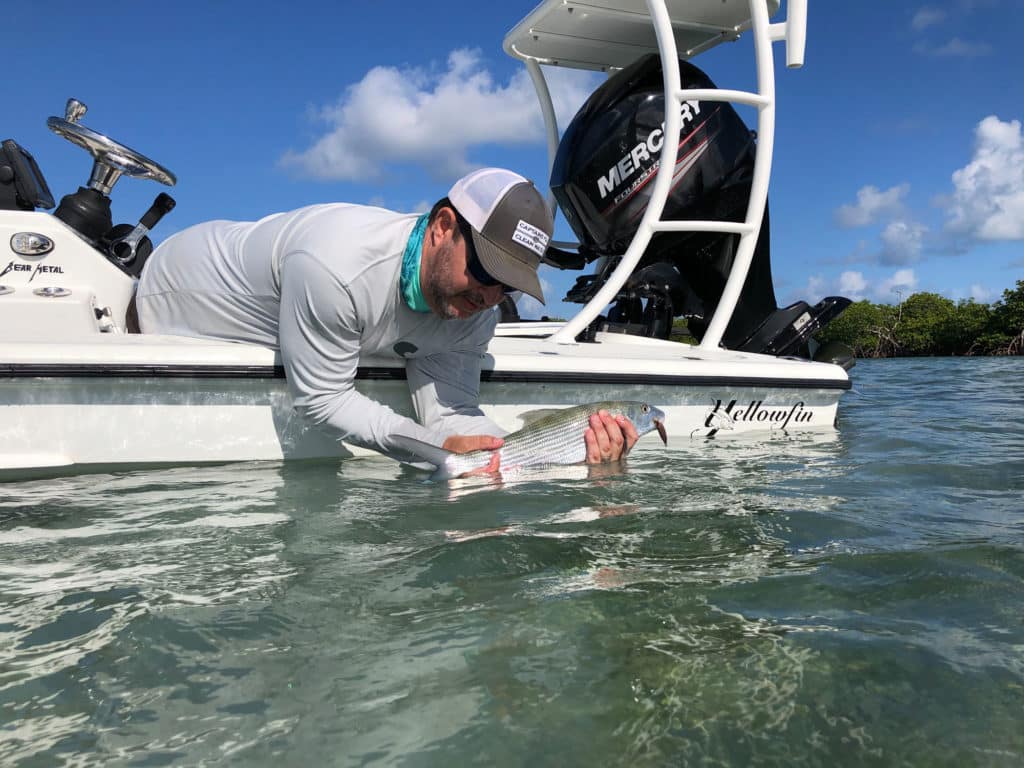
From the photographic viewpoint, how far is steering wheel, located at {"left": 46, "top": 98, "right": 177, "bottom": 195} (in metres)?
4.56

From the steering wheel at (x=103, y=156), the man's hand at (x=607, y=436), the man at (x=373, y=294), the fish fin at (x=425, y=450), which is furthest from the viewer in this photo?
the steering wheel at (x=103, y=156)

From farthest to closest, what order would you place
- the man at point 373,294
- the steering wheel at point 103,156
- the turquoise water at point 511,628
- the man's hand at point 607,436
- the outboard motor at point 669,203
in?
the outboard motor at point 669,203, the steering wheel at point 103,156, the man's hand at point 607,436, the man at point 373,294, the turquoise water at point 511,628

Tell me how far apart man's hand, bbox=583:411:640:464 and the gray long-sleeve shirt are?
75 centimetres

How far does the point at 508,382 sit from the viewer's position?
4.87 metres

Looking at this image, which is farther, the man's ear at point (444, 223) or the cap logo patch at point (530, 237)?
the man's ear at point (444, 223)

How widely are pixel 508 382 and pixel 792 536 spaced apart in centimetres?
244

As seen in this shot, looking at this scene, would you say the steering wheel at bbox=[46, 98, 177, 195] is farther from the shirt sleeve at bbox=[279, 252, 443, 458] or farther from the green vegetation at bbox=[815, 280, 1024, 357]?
the green vegetation at bbox=[815, 280, 1024, 357]

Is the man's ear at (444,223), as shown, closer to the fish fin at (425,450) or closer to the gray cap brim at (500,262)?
the gray cap brim at (500,262)

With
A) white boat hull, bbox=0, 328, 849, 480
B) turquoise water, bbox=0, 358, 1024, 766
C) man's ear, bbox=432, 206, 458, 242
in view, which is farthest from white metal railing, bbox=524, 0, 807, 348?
turquoise water, bbox=0, 358, 1024, 766

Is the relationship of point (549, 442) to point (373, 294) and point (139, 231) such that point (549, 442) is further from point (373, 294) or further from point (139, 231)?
point (139, 231)

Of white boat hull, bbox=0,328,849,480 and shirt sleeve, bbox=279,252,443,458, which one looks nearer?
shirt sleeve, bbox=279,252,443,458

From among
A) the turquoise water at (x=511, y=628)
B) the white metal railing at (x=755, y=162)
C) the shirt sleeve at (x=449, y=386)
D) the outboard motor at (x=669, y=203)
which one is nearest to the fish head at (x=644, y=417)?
the turquoise water at (x=511, y=628)

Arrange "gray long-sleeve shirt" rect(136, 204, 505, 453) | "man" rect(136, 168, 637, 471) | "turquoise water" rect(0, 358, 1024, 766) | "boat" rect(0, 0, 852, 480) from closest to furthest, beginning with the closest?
1. "turquoise water" rect(0, 358, 1024, 766)
2. "man" rect(136, 168, 637, 471)
3. "gray long-sleeve shirt" rect(136, 204, 505, 453)
4. "boat" rect(0, 0, 852, 480)

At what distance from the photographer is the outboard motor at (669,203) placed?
621 cm
